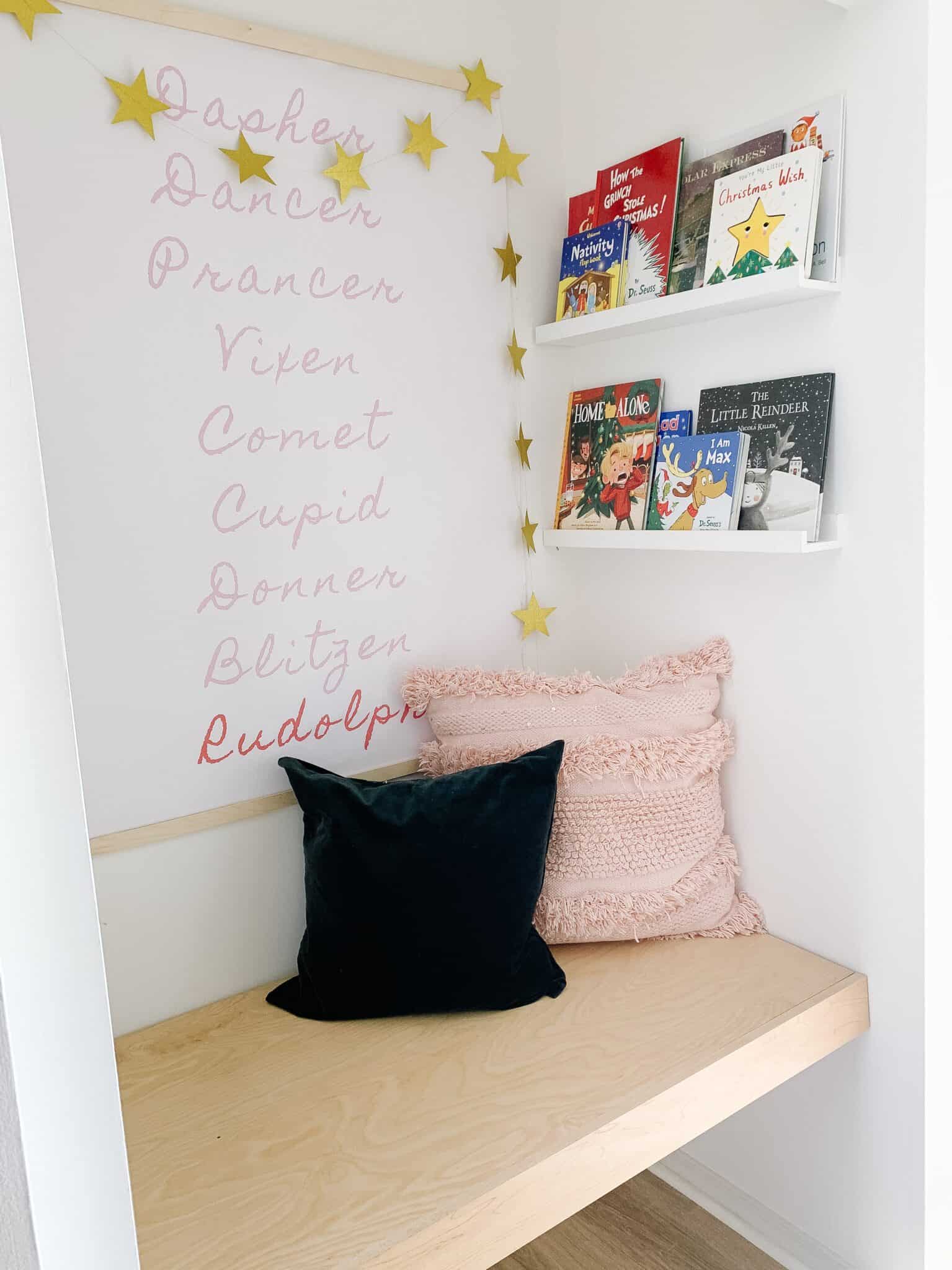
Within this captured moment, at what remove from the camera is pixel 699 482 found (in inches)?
63.9

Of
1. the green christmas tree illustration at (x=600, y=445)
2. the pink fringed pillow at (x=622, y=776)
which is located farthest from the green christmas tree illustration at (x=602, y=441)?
the pink fringed pillow at (x=622, y=776)

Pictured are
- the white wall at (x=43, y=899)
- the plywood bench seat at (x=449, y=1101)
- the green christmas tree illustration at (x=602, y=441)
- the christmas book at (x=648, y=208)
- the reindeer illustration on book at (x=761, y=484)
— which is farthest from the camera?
the green christmas tree illustration at (x=602, y=441)

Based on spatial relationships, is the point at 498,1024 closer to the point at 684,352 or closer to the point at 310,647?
Answer: the point at 310,647

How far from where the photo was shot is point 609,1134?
1243 mm

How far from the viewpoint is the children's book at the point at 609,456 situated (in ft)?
5.72

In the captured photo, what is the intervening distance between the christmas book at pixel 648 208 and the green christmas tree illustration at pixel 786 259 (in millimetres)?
241

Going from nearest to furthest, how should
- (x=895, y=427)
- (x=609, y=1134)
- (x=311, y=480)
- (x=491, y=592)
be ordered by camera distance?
(x=609, y=1134) → (x=895, y=427) → (x=311, y=480) → (x=491, y=592)

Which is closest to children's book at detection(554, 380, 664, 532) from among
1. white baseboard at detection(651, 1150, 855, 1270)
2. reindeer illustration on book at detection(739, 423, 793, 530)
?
reindeer illustration on book at detection(739, 423, 793, 530)

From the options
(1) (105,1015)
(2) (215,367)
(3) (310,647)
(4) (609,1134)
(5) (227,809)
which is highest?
(2) (215,367)

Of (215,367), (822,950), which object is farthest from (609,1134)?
(215,367)

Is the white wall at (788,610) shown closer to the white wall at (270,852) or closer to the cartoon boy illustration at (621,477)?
the white wall at (270,852)

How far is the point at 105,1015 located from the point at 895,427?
4.15 feet

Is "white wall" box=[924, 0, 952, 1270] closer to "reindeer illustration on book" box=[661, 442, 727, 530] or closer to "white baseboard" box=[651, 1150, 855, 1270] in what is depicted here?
"white baseboard" box=[651, 1150, 855, 1270]

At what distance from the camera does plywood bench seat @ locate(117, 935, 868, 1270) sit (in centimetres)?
112
